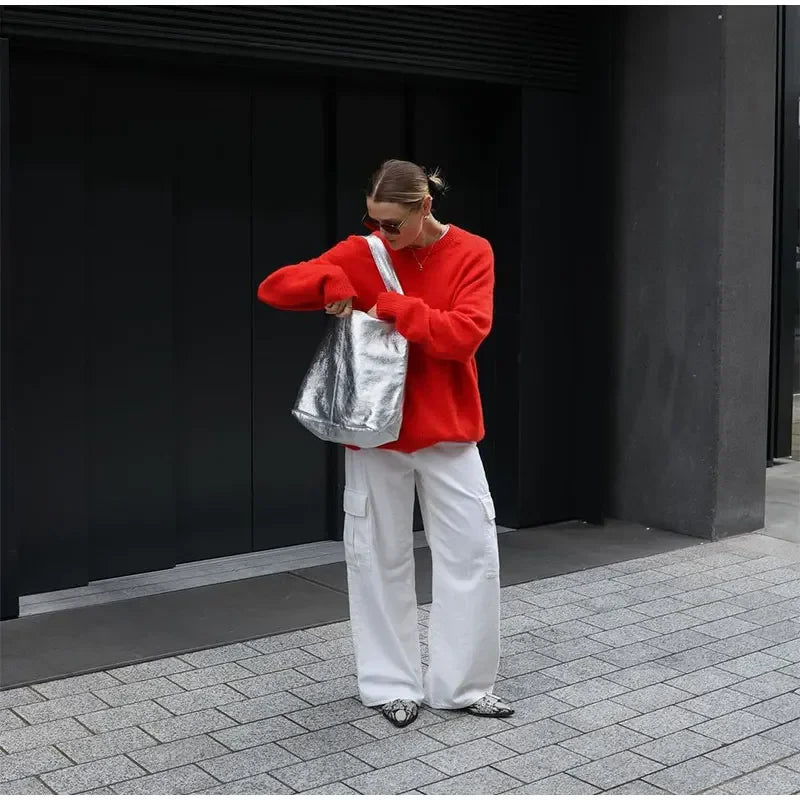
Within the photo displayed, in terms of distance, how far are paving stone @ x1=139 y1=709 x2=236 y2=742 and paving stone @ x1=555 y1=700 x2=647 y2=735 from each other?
4.01ft

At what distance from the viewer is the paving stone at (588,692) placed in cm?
471

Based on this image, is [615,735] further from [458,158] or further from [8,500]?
[458,158]

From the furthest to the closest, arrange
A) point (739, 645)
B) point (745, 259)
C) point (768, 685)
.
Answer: point (745, 259) → point (739, 645) → point (768, 685)

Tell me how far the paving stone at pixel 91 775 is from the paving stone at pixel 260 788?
30cm

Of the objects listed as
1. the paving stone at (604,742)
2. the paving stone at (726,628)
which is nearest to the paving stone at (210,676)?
the paving stone at (604,742)

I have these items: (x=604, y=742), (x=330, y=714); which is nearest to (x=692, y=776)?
(x=604, y=742)

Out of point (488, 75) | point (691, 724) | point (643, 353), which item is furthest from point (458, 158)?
point (691, 724)

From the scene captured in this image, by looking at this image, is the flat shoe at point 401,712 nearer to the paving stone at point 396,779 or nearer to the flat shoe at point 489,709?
the flat shoe at point 489,709

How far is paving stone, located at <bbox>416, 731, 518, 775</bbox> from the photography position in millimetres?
4049

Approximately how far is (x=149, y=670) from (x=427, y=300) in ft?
6.36

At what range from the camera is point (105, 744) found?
4.24 m

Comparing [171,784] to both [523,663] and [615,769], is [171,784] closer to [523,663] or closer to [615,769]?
[615,769]

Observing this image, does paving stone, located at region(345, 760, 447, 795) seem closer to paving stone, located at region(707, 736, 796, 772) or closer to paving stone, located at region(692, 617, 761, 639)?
paving stone, located at region(707, 736, 796, 772)

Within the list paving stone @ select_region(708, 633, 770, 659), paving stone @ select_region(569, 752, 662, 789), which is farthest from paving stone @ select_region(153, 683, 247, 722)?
paving stone @ select_region(708, 633, 770, 659)
